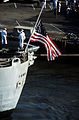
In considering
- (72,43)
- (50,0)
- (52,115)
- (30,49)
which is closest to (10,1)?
(50,0)

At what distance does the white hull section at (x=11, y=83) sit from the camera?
113 ft

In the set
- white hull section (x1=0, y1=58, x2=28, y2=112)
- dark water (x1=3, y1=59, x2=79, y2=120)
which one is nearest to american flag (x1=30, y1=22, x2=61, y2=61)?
white hull section (x1=0, y1=58, x2=28, y2=112)

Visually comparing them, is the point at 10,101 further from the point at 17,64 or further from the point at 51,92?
the point at 51,92

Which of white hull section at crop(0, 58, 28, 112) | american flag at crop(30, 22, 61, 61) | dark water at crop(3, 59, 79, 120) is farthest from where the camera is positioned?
american flag at crop(30, 22, 61, 61)

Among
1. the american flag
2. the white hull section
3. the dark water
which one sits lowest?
the dark water

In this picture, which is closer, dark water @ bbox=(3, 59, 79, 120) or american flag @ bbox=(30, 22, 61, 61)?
dark water @ bbox=(3, 59, 79, 120)

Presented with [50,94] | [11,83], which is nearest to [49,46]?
[11,83]

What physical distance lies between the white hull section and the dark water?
1.48m

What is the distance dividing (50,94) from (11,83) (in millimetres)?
7500

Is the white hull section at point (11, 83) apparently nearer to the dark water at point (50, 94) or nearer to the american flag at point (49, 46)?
the dark water at point (50, 94)

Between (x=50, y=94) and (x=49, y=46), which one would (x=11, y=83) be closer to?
(x=49, y=46)

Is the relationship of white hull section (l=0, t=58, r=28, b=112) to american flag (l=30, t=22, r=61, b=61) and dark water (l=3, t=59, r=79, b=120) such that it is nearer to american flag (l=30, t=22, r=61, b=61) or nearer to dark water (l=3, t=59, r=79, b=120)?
dark water (l=3, t=59, r=79, b=120)

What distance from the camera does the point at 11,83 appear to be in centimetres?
3497

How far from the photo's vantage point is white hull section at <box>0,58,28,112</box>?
34375 mm
